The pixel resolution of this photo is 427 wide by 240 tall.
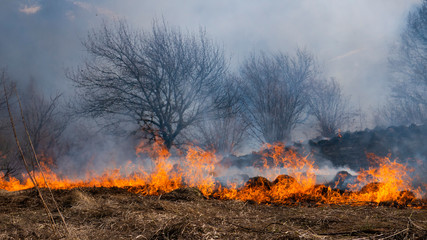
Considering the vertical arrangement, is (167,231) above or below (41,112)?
below

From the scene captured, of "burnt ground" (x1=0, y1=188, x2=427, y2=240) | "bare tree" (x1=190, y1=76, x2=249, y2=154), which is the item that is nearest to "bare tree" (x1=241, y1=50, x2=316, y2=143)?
"bare tree" (x1=190, y1=76, x2=249, y2=154)

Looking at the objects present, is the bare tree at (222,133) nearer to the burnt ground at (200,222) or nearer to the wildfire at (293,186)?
the wildfire at (293,186)

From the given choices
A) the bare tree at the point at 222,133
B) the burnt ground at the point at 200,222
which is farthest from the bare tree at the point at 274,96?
the burnt ground at the point at 200,222

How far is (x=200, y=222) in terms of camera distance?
13.9 feet

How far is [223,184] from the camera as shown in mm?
9336

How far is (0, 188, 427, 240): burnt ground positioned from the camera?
3.61m

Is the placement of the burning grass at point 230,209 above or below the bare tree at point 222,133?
below

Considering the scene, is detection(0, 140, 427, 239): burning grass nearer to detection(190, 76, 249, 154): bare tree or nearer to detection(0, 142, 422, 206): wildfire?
detection(0, 142, 422, 206): wildfire

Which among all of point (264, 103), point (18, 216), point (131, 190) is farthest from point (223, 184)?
point (264, 103)

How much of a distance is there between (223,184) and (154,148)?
23.7 feet

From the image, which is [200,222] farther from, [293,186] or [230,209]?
[293,186]

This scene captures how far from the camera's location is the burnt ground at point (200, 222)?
361cm

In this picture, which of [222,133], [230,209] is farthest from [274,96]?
[230,209]

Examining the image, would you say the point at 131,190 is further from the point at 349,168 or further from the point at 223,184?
the point at 349,168
